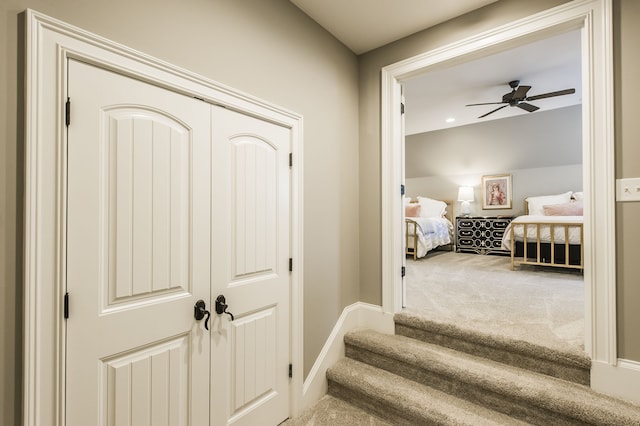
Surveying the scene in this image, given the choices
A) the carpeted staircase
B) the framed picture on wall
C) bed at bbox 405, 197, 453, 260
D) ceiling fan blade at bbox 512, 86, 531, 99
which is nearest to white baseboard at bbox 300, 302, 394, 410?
the carpeted staircase

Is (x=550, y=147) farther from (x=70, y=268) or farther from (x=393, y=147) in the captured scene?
(x=70, y=268)

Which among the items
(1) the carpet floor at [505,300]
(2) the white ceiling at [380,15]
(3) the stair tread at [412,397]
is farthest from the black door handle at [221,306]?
(2) the white ceiling at [380,15]

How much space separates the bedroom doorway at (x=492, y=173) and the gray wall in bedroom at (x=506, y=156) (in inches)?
0.7

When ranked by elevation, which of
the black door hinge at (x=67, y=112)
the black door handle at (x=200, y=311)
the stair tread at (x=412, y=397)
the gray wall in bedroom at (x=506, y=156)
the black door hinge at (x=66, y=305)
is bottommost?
the stair tread at (x=412, y=397)

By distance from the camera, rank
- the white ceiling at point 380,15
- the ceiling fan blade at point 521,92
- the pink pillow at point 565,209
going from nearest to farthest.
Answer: the white ceiling at point 380,15 < the ceiling fan blade at point 521,92 < the pink pillow at point 565,209

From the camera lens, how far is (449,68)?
9.73ft

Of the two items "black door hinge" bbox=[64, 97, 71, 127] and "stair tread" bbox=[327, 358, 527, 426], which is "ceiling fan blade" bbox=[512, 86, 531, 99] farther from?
"black door hinge" bbox=[64, 97, 71, 127]

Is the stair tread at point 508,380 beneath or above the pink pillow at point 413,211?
beneath

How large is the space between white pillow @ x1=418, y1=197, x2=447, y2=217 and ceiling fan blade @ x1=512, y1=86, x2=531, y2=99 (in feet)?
10.4

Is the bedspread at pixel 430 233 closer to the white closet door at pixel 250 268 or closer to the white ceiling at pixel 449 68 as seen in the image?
the white ceiling at pixel 449 68

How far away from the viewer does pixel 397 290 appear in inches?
101

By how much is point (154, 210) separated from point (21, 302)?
0.54m

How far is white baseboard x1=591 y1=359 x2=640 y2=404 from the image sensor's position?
166 centimetres

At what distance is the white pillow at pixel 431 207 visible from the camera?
23.2 feet
